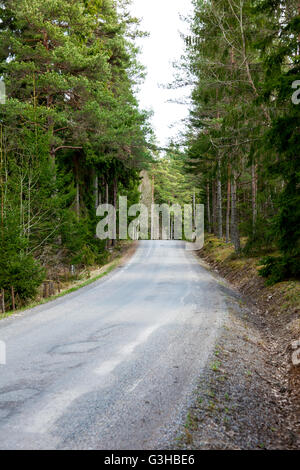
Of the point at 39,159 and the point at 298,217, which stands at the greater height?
the point at 39,159

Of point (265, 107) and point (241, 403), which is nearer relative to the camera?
point (241, 403)

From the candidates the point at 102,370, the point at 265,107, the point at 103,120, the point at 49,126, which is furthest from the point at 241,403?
the point at 103,120

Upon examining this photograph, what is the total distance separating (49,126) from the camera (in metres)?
15.2

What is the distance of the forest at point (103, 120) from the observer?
9078mm

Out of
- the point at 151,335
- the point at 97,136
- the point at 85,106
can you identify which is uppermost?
the point at 85,106

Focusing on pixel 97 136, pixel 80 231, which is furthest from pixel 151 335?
pixel 97 136

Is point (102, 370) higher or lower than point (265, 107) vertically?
lower

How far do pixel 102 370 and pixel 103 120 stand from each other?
14.3 meters

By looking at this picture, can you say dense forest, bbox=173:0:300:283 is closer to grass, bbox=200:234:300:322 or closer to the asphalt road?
grass, bbox=200:234:300:322

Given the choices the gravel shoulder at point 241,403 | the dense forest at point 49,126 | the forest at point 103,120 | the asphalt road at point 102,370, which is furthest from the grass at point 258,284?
the dense forest at point 49,126

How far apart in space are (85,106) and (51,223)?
6.32 meters

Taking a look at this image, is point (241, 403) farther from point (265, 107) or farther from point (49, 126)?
point (49, 126)
